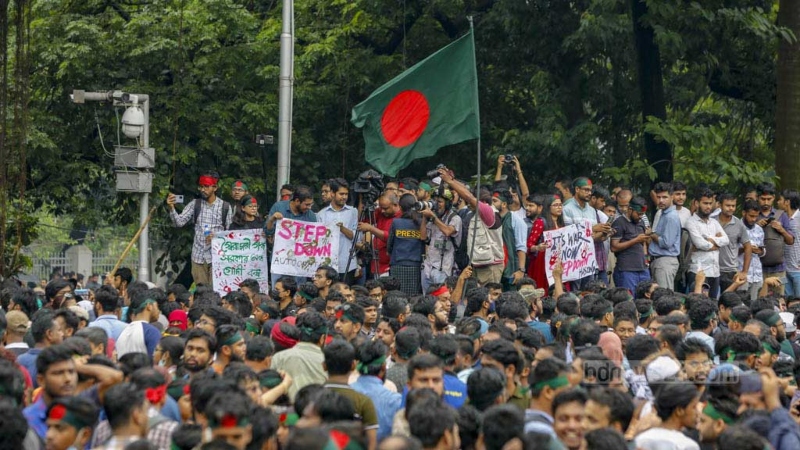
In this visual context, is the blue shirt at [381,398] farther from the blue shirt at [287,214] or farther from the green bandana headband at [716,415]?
the blue shirt at [287,214]

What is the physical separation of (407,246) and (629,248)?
104 inches

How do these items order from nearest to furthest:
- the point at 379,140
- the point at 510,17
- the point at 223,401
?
the point at 223,401 → the point at 379,140 → the point at 510,17

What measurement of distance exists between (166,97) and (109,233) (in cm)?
2917

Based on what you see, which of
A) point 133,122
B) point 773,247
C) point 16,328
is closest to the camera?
point 16,328

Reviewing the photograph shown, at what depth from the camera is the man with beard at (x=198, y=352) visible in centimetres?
901

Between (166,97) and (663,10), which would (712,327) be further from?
(166,97)

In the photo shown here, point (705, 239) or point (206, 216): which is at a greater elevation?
point (206, 216)

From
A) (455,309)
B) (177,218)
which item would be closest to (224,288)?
(177,218)

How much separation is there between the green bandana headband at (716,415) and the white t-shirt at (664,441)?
60 cm

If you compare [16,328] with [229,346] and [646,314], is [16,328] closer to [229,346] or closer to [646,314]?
[229,346]

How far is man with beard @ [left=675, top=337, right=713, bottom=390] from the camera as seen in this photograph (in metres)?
8.74

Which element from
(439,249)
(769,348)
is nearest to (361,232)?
(439,249)

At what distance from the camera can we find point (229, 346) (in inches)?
369

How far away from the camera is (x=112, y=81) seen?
22.1m
